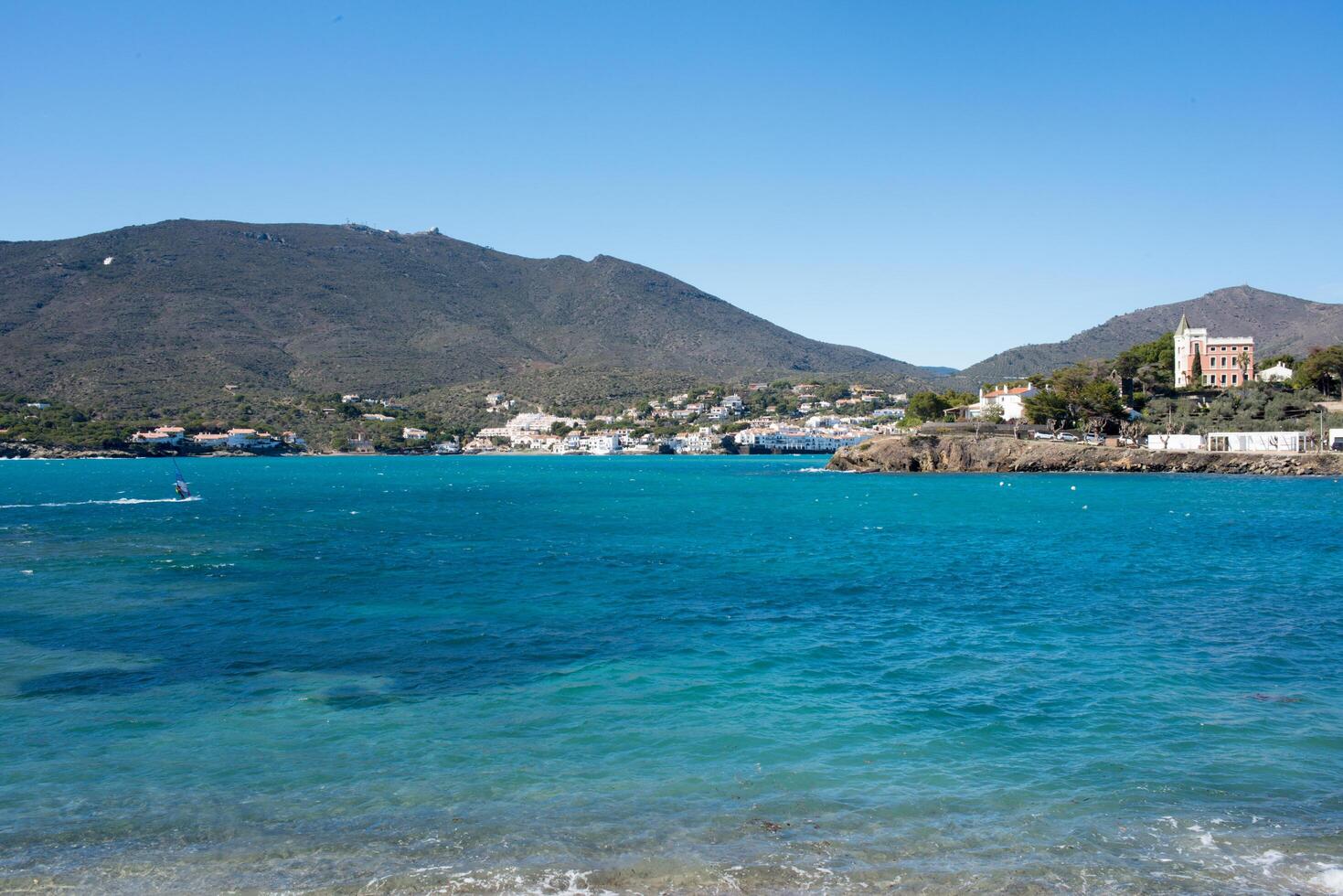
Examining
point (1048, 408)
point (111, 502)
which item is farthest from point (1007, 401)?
point (111, 502)

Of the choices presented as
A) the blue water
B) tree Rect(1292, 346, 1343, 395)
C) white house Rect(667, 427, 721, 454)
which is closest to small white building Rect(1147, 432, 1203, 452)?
tree Rect(1292, 346, 1343, 395)

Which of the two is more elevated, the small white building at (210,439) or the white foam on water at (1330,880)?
the small white building at (210,439)

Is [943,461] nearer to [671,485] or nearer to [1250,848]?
[671,485]

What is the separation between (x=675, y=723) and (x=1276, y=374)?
304 ft

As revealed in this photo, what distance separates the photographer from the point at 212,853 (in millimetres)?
7688

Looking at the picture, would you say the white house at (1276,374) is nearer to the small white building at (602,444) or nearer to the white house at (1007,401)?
the white house at (1007,401)

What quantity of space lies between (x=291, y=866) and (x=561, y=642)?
793 cm

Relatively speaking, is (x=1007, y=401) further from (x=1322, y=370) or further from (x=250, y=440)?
(x=250, y=440)

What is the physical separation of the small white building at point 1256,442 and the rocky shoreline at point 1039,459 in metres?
3.47

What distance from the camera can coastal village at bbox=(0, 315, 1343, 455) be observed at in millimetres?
75562

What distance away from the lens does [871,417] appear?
16425 centimetres

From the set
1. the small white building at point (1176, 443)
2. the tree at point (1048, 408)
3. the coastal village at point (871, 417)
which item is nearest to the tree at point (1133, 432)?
the coastal village at point (871, 417)

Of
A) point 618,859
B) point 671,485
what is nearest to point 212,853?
point 618,859

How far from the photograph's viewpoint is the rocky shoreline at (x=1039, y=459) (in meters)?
64.6
